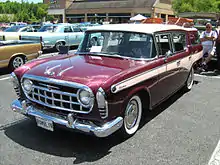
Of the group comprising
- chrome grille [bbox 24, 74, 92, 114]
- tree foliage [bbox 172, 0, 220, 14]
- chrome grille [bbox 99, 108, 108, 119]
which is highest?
tree foliage [bbox 172, 0, 220, 14]

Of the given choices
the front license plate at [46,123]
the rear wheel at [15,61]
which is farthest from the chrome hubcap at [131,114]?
the rear wheel at [15,61]

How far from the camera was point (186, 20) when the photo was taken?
54.4 ft

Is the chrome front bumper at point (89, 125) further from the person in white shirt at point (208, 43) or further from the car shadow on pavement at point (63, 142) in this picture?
the person in white shirt at point (208, 43)

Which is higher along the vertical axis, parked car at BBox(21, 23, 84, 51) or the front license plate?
parked car at BBox(21, 23, 84, 51)

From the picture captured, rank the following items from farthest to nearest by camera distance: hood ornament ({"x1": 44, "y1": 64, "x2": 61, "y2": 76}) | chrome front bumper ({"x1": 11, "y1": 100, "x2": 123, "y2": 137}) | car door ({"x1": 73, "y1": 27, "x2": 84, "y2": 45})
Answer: car door ({"x1": 73, "y1": 27, "x2": 84, "y2": 45})
hood ornament ({"x1": 44, "y1": 64, "x2": 61, "y2": 76})
chrome front bumper ({"x1": 11, "y1": 100, "x2": 123, "y2": 137})

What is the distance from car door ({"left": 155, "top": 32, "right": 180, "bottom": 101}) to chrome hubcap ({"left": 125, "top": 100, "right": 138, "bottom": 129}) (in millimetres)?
751

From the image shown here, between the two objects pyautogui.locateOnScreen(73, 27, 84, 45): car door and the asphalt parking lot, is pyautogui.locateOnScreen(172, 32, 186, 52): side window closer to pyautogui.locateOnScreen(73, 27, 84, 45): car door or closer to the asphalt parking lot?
the asphalt parking lot

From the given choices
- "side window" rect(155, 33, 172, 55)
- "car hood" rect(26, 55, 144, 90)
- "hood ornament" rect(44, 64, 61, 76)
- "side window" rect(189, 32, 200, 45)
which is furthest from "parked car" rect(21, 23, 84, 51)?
"hood ornament" rect(44, 64, 61, 76)

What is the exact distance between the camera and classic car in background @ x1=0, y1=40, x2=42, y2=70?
8.63m

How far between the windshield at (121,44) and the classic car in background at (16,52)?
465 centimetres

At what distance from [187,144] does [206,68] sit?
255 inches

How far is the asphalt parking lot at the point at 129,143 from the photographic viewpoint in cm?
357

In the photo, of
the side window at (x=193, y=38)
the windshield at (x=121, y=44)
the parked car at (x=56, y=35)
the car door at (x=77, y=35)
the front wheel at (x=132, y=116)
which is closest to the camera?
the front wheel at (x=132, y=116)

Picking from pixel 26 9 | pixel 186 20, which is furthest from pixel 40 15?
pixel 186 20
